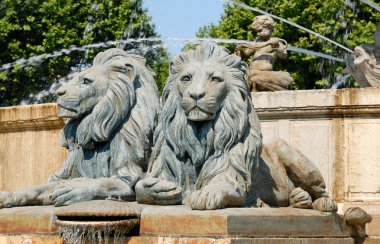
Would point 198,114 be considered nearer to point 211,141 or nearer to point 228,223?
point 211,141

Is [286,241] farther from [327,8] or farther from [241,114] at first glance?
[327,8]

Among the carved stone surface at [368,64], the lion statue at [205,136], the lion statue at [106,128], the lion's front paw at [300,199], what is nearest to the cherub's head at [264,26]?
the carved stone surface at [368,64]

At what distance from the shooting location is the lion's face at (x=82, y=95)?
917 cm

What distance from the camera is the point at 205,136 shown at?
Result: 8672mm

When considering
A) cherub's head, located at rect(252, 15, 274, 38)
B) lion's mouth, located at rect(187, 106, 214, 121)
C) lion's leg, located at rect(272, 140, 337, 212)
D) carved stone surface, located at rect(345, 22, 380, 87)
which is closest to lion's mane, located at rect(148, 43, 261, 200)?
lion's mouth, located at rect(187, 106, 214, 121)

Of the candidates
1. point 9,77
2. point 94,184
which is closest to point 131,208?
point 94,184

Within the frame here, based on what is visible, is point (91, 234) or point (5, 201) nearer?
point (91, 234)

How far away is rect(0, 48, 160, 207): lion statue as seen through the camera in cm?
909

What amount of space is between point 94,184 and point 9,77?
2620 cm

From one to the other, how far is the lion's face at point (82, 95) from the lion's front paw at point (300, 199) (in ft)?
5.61

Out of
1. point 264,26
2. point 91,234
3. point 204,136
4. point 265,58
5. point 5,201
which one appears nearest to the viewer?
point 91,234

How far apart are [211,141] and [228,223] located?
948 millimetres

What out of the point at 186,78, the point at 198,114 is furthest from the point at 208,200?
the point at 186,78

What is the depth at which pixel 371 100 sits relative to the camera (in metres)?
12.7
